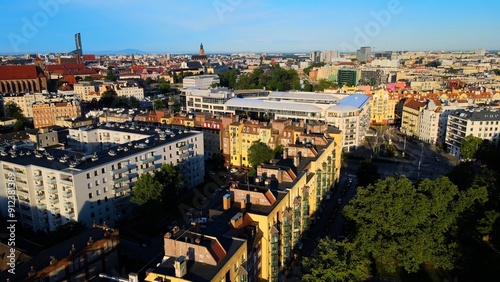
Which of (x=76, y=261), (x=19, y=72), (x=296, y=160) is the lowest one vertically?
(x=76, y=261)

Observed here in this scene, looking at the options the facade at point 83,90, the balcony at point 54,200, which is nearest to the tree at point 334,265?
the balcony at point 54,200

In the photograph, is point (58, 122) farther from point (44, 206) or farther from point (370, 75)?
point (370, 75)

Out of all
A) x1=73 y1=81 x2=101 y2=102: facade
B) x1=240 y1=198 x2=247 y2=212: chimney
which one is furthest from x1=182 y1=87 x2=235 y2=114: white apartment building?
x1=240 y1=198 x2=247 y2=212: chimney

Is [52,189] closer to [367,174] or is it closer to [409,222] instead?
[409,222]

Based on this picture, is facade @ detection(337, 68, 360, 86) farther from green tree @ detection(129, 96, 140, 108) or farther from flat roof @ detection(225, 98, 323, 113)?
green tree @ detection(129, 96, 140, 108)

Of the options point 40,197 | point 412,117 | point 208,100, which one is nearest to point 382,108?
point 412,117

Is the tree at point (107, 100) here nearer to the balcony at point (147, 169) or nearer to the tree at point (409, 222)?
the balcony at point (147, 169)
